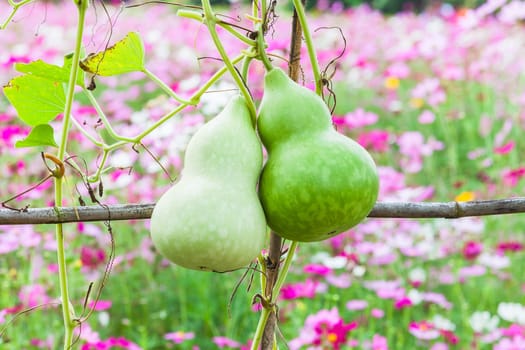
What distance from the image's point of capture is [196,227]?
35 cm

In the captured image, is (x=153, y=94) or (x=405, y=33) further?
(x=405, y=33)

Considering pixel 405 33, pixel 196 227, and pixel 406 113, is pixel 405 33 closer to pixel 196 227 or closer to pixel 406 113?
pixel 406 113

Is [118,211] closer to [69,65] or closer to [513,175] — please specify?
[69,65]

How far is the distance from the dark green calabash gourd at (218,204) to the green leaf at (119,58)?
8 centimetres

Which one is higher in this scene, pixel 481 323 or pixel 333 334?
pixel 333 334

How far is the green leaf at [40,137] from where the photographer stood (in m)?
0.46

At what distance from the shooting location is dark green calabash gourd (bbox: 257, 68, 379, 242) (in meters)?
0.37

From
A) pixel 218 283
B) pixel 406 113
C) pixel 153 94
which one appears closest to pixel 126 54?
pixel 218 283

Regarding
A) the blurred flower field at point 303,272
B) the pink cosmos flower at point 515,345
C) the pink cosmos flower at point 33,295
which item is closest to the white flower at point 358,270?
the blurred flower field at point 303,272

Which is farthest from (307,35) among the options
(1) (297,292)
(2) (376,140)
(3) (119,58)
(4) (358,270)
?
(2) (376,140)

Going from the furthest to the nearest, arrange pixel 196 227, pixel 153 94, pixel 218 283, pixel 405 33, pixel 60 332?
1. pixel 405 33
2. pixel 153 94
3. pixel 218 283
4. pixel 60 332
5. pixel 196 227

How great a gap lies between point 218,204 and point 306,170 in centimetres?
5

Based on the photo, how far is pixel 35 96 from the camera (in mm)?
466

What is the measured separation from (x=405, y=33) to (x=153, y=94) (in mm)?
1866
